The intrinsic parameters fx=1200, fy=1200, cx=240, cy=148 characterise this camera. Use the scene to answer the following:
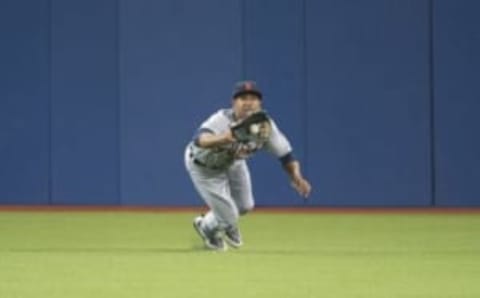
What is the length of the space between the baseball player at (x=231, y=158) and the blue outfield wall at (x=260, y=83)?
5517 mm

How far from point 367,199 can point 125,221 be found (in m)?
3.70

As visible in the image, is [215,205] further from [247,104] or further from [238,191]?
[247,104]

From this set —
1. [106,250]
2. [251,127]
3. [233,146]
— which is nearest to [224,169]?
[233,146]

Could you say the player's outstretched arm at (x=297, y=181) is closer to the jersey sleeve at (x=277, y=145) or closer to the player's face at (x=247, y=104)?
the jersey sleeve at (x=277, y=145)

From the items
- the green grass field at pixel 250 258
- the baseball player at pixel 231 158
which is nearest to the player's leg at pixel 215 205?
the baseball player at pixel 231 158

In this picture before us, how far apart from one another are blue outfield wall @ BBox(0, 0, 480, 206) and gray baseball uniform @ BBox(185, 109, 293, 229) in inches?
220

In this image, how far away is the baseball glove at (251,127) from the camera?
9.26m

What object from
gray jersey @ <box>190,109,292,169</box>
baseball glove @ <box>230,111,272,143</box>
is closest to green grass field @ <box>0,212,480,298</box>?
gray jersey @ <box>190,109,292,169</box>

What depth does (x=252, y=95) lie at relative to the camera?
955 cm

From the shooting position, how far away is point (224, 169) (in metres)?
10.2

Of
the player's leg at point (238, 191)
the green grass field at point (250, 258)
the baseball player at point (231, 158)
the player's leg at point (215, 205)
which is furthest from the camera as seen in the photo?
the player's leg at point (238, 191)

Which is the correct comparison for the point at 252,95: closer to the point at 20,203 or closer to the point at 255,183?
the point at 255,183

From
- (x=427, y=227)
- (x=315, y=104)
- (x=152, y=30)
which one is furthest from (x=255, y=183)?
(x=427, y=227)

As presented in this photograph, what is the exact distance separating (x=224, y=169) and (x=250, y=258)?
1.07 m
